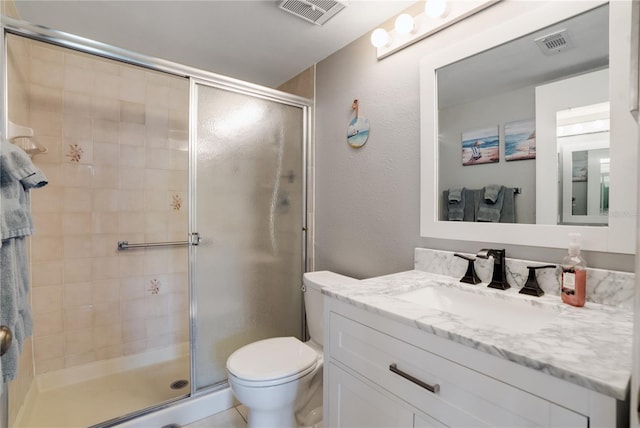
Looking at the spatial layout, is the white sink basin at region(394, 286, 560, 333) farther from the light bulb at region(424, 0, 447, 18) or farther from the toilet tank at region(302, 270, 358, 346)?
the light bulb at region(424, 0, 447, 18)

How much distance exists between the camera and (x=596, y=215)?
102 centimetres

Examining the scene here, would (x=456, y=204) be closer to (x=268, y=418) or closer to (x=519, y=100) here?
(x=519, y=100)

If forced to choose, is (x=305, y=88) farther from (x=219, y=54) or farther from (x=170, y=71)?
(x=170, y=71)

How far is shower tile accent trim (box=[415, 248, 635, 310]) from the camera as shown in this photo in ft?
3.11

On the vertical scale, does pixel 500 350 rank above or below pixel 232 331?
above

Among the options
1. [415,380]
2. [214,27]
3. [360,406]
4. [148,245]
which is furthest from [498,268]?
[148,245]

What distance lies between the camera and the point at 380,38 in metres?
1.61

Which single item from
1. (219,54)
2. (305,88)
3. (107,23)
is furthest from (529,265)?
(107,23)

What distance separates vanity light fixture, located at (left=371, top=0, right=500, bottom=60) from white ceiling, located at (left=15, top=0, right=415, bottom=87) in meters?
0.12

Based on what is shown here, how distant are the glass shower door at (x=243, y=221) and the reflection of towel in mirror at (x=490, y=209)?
1200 millimetres

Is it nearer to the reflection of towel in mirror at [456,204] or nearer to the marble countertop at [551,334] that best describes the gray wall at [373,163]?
the reflection of towel in mirror at [456,204]

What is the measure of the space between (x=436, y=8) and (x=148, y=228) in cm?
231

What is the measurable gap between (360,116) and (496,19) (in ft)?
2.57

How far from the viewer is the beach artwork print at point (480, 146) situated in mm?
1285
